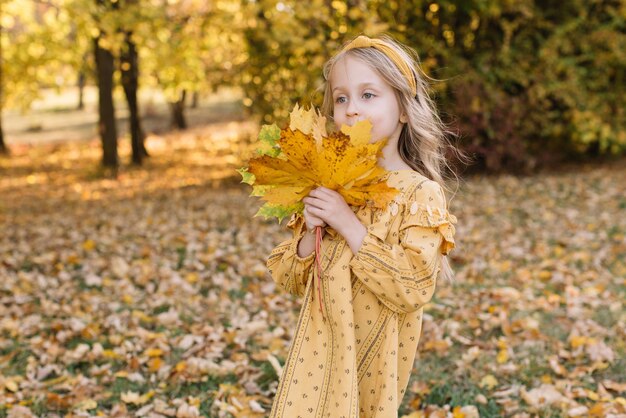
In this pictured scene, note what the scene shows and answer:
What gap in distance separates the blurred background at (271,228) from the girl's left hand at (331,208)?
171 cm

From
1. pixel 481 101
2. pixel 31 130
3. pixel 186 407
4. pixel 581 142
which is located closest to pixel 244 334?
pixel 186 407

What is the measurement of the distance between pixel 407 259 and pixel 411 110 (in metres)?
A: 0.51

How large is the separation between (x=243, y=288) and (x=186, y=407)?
→ 205cm

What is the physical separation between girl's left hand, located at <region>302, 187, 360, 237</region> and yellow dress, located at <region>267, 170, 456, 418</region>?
0.08 meters

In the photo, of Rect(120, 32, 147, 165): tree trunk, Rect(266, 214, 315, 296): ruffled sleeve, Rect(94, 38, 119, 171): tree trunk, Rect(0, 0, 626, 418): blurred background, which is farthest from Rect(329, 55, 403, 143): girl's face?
Rect(120, 32, 147, 165): tree trunk

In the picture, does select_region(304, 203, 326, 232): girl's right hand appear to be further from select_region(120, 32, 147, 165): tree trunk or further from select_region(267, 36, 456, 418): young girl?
select_region(120, 32, 147, 165): tree trunk

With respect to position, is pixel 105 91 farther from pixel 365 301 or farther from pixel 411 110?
pixel 365 301

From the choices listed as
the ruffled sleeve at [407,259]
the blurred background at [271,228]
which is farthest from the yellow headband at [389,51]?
the blurred background at [271,228]

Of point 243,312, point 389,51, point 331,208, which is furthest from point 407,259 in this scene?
point 243,312

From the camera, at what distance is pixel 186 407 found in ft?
10.8

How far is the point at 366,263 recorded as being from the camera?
193 centimetres

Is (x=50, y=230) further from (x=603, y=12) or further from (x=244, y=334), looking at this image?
(x=603, y=12)

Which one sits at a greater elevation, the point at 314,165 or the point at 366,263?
the point at 314,165

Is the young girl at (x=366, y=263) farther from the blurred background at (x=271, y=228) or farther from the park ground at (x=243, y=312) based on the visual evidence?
the blurred background at (x=271, y=228)
